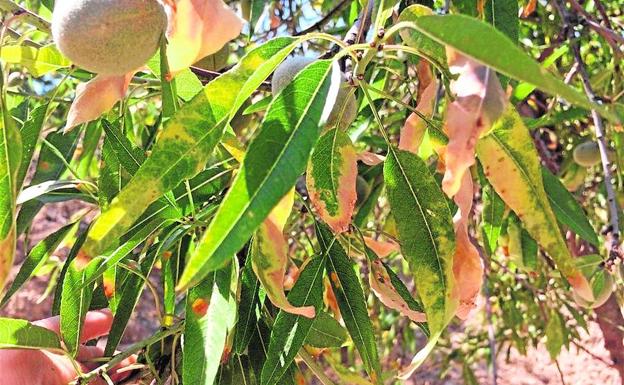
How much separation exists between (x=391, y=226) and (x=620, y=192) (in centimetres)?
89

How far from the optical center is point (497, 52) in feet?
1.49

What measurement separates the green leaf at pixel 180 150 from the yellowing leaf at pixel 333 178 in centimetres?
17

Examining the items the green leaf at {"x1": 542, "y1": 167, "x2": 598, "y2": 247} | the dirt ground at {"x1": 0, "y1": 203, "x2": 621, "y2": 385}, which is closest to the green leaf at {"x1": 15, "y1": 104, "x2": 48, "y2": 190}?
the green leaf at {"x1": 542, "y1": 167, "x2": 598, "y2": 247}

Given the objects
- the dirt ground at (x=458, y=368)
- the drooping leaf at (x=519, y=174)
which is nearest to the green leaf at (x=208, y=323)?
the drooping leaf at (x=519, y=174)

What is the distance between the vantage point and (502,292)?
8.64ft

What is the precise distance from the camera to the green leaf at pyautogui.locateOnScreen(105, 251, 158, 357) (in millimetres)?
982

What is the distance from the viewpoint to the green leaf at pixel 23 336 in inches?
31.0

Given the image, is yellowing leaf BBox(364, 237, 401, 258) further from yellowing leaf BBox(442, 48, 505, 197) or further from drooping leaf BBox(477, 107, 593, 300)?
yellowing leaf BBox(442, 48, 505, 197)

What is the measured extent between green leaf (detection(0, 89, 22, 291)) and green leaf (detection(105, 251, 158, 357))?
33 centimetres

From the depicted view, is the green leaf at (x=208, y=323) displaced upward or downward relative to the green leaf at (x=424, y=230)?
downward

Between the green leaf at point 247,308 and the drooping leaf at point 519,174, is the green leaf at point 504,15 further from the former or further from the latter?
the green leaf at point 247,308

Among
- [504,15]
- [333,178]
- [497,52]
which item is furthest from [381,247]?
[497,52]

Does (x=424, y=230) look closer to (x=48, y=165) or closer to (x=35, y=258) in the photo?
(x=35, y=258)

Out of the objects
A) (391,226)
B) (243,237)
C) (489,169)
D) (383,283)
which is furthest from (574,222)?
(243,237)
